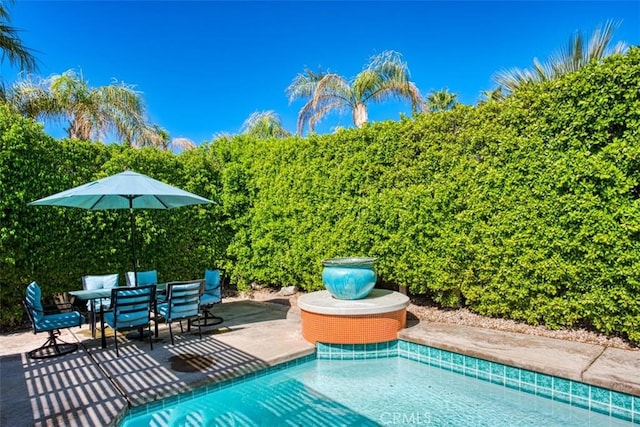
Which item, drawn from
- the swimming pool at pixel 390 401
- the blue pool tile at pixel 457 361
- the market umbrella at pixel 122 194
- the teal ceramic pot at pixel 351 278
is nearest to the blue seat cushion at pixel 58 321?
the market umbrella at pixel 122 194

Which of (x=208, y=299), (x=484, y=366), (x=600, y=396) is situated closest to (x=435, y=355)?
(x=484, y=366)

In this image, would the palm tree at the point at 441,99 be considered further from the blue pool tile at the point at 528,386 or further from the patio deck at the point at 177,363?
the blue pool tile at the point at 528,386

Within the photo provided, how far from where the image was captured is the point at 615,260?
5.22 metres

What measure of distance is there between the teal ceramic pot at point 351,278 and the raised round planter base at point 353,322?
32 cm

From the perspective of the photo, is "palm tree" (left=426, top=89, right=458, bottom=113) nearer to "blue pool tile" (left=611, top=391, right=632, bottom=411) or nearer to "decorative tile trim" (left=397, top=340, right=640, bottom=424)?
"decorative tile trim" (left=397, top=340, right=640, bottom=424)

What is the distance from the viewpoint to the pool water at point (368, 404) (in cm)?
409

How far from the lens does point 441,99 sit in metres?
19.2

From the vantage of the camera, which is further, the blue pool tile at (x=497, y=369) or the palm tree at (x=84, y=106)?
the palm tree at (x=84, y=106)

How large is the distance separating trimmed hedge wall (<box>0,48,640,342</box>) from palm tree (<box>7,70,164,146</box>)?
8.41 meters

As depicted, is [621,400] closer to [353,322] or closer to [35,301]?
[353,322]

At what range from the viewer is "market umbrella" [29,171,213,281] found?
18.4 ft

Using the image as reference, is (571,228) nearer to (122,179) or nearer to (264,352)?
(264,352)

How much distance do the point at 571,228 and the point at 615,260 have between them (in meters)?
0.67

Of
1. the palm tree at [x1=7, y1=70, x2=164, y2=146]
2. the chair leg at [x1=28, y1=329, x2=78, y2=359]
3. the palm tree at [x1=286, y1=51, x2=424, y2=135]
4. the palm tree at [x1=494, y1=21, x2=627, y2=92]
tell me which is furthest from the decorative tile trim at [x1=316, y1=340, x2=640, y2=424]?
the palm tree at [x1=7, y1=70, x2=164, y2=146]
